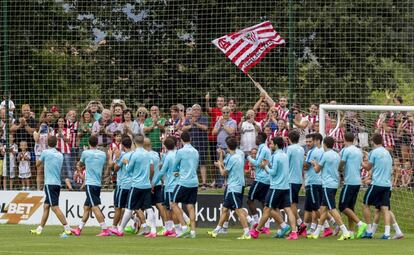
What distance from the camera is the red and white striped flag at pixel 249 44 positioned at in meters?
A: 28.0

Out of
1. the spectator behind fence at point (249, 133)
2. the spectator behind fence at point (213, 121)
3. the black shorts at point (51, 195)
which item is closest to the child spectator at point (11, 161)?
the black shorts at point (51, 195)

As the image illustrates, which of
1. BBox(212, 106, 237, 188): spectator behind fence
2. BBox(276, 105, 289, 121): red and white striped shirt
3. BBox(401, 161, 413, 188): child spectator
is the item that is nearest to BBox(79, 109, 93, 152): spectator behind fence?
BBox(212, 106, 237, 188): spectator behind fence

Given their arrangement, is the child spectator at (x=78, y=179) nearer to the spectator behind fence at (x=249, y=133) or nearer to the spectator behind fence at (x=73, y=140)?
the spectator behind fence at (x=73, y=140)

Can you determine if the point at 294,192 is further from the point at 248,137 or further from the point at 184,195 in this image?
the point at 248,137

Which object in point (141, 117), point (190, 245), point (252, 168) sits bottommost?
point (190, 245)

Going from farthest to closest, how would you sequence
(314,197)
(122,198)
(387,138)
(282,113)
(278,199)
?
1. (282,113)
2. (387,138)
3. (122,198)
4. (314,197)
5. (278,199)

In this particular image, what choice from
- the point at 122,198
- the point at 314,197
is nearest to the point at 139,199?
the point at 122,198

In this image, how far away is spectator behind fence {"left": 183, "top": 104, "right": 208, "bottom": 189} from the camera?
26.9 metres

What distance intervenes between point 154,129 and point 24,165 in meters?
3.57

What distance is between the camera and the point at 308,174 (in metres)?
23.5

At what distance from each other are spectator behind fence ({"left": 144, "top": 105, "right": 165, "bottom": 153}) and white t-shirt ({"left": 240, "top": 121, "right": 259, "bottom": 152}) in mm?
1994

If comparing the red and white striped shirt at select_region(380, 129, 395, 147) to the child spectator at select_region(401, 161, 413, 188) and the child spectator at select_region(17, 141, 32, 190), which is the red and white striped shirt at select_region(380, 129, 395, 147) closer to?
Answer: the child spectator at select_region(401, 161, 413, 188)

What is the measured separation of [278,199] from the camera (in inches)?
901

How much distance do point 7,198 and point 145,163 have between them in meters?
5.98
